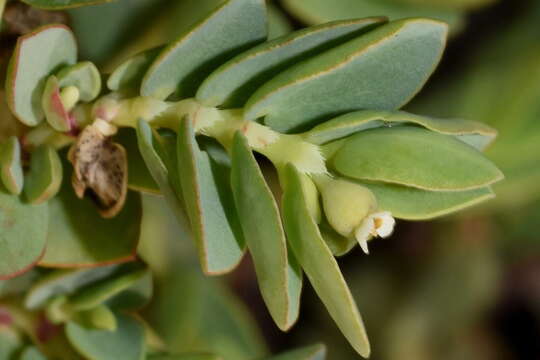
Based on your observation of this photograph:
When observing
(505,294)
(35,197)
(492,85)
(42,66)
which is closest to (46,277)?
(35,197)

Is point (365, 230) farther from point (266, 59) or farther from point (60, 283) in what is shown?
point (60, 283)

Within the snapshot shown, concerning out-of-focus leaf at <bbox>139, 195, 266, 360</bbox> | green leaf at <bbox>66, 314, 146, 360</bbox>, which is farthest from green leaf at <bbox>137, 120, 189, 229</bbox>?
out-of-focus leaf at <bbox>139, 195, 266, 360</bbox>

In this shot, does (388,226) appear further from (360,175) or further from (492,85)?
(492,85)

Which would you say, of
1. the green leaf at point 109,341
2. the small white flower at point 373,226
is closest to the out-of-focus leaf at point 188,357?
the green leaf at point 109,341

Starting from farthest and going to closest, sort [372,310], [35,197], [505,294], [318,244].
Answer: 1. [505,294]
2. [372,310]
3. [35,197]
4. [318,244]

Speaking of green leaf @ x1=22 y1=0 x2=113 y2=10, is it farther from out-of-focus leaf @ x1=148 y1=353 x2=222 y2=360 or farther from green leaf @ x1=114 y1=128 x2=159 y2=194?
out-of-focus leaf @ x1=148 y1=353 x2=222 y2=360

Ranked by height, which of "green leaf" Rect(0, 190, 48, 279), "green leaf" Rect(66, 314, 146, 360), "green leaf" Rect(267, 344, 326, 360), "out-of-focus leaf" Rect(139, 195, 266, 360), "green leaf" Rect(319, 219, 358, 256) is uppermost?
"green leaf" Rect(319, 219, 358, 256)

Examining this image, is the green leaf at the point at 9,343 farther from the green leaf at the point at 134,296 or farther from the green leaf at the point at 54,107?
the green leaf at the point at 54,107
